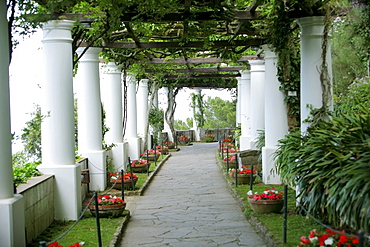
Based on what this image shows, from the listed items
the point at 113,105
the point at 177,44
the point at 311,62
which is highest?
the point at 177,44

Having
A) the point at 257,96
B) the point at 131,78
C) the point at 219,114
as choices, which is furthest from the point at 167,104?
the point at 257,96

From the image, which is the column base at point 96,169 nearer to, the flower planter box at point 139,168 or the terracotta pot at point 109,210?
the terracotta pot at point 109,210

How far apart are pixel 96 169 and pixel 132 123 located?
288 inches

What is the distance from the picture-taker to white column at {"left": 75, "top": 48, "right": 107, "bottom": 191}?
12453 mm

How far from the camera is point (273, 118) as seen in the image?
12.9m

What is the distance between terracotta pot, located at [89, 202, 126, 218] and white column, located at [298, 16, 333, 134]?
3.25 metres

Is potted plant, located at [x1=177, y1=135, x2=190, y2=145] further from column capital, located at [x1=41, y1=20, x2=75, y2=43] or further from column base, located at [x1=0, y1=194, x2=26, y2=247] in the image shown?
column base, located at [x1=0, y1=194, x2=26, y2=247]

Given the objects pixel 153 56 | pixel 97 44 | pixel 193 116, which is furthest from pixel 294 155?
pixel 193 116

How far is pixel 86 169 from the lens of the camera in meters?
12.0

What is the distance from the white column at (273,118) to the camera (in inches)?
506

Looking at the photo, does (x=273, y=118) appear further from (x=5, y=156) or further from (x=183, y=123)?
(x=183, y=123)

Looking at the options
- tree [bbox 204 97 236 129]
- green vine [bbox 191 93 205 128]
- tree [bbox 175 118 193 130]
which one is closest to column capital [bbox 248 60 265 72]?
green vine [bbox 191 93 205 128]

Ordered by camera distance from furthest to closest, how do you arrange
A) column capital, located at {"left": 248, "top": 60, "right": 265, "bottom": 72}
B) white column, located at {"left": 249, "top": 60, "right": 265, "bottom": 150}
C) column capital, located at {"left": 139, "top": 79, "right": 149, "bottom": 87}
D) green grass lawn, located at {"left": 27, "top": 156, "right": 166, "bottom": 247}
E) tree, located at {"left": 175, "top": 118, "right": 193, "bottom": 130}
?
tree, located at {"left": 175, "top": 118, "right": 193, "bottom": 130} → column capital, located at {"left": 139, "top": 79, "right": 149, "bottom": 87} → white column, located at {"left": 249, "top": 60, "right": 265, "bottom": 150} → column capital, located at {"left": 248, "top": 60, "right": 265, "bottom": 72} → green grass lawn, located at {"left": 27, "top": 156, "right": 166, "bottom": 247}

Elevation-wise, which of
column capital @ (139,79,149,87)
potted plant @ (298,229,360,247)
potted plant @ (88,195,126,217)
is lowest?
potted plant @ (88,195,126,217)
